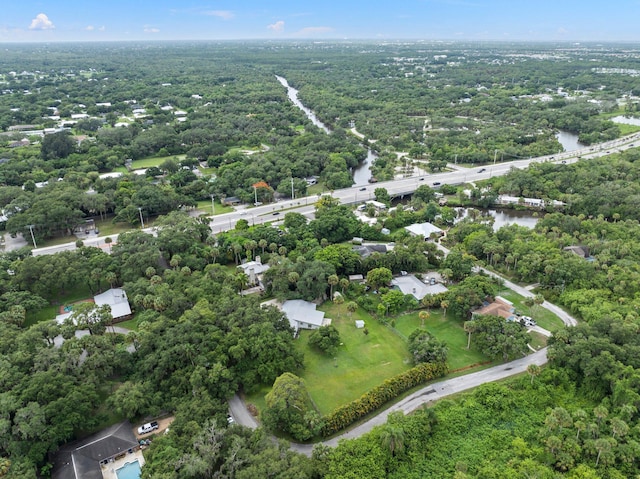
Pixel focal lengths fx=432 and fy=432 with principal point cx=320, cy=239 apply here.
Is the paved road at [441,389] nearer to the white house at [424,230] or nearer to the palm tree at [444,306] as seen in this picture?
the palm tree at [444,306]

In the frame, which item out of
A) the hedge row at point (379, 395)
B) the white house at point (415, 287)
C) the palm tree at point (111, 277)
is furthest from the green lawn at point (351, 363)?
the palm tree at point (111, 277)

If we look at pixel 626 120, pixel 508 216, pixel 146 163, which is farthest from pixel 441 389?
pixel 626 120

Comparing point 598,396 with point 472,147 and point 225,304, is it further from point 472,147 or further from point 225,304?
point 472,147

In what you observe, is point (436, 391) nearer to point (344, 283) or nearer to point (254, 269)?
point (344, 283)

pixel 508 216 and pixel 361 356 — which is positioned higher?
pixel 508 216

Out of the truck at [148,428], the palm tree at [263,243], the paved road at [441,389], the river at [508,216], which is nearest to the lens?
the truck at [148,428]

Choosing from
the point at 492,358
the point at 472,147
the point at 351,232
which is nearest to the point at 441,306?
the point at 492,358
